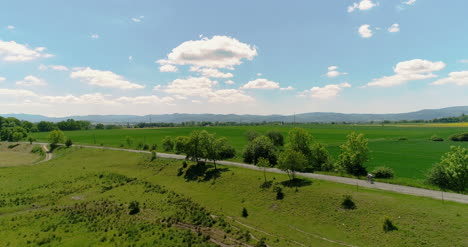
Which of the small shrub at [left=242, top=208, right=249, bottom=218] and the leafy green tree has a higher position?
the leafy green tree

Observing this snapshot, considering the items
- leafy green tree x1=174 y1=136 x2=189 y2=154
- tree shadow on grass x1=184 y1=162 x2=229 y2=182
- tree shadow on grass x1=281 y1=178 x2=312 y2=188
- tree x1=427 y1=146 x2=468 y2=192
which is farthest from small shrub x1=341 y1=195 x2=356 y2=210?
leafy green tree x1=174 y1=136 x2=189 y2=154

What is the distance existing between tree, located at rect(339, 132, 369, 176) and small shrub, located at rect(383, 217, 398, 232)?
28220 mm

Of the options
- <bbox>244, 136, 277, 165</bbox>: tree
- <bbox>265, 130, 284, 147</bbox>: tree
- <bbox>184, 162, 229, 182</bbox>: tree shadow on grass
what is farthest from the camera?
<bbox>265, 130, 284, 147</bbox>: tree

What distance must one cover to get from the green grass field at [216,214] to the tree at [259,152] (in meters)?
11.2

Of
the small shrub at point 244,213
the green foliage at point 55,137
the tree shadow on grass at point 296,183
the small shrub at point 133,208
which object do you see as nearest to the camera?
the small shrub at point 244,213

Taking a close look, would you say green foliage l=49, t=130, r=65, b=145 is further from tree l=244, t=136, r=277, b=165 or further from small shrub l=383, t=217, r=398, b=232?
small shrub l=383, t=217, r=398, b=232

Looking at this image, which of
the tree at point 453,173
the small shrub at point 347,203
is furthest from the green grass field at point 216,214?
the tree at point 453,173

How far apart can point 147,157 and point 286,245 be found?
60272 millimetres

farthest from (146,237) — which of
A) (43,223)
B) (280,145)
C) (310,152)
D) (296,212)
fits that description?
(280,145)

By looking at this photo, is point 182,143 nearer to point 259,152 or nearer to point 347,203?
point 259,152

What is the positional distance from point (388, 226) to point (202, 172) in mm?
40775

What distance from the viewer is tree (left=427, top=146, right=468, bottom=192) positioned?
118 ft

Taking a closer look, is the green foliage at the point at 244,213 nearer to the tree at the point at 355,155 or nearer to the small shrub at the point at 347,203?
the small shrub at the point at 347,203

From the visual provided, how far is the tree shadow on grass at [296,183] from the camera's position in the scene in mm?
40750
